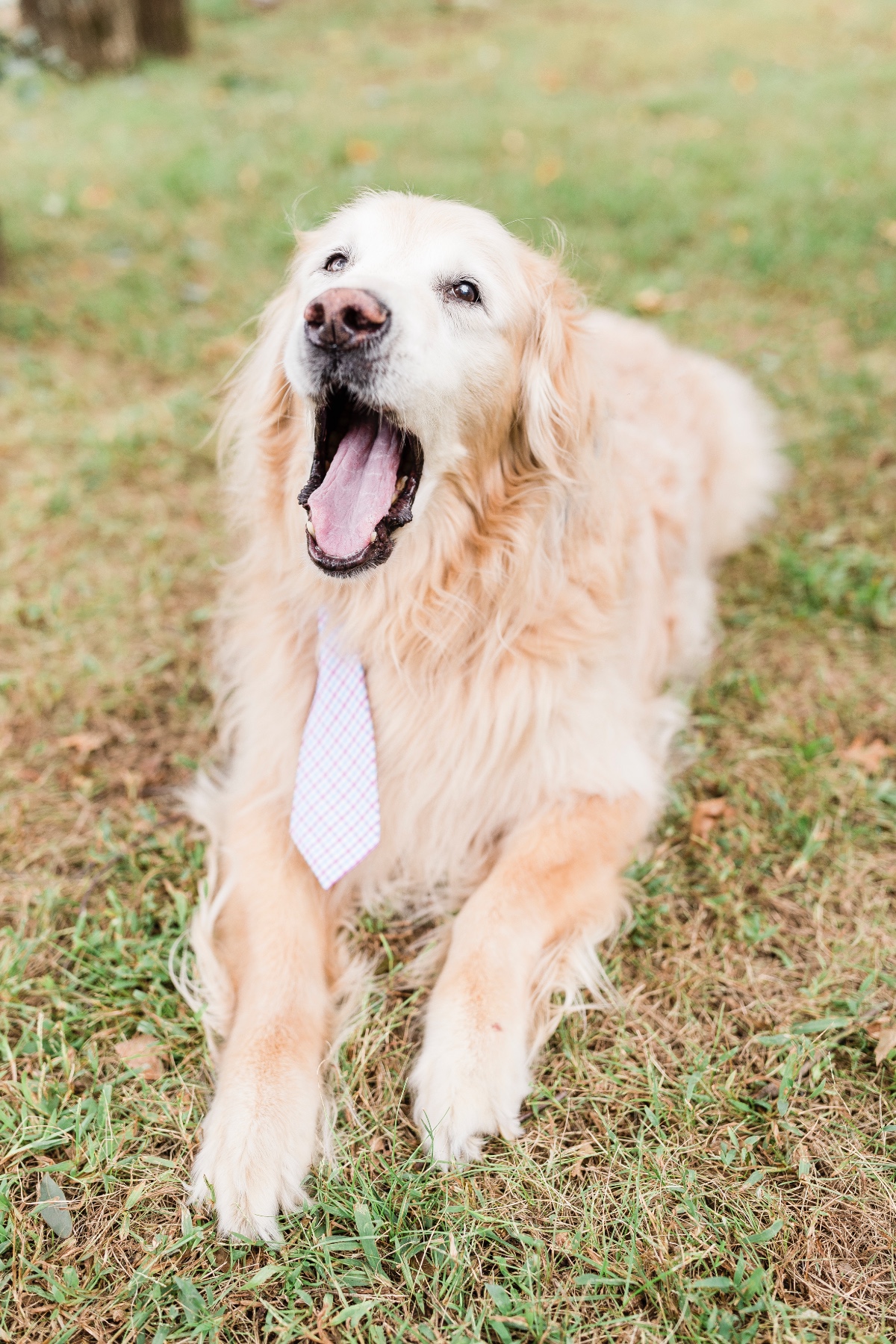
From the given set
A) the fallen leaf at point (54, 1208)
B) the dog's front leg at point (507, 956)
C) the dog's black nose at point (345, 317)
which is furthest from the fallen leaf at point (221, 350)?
the fallen leaf at point (54, 1208)

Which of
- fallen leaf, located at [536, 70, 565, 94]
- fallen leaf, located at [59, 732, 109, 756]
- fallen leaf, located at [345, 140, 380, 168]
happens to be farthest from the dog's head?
fallen leaf, located at [536, 70, 565, 94]

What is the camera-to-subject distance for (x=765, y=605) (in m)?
3.64

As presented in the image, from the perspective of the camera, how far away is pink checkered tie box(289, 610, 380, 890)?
249 centimetres

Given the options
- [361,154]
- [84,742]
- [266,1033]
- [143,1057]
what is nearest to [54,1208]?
[143,1057]

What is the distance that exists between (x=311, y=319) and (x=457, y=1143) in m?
1.76

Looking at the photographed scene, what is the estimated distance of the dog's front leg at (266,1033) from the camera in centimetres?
187

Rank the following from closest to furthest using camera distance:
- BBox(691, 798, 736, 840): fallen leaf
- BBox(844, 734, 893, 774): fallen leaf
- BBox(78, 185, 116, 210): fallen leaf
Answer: BBox(691, 798, 736, 840): fallen leaf
BBox(844, 734, 893, 774): fallen leaf
BBox(78, 185, 116, 210): fallen leaf

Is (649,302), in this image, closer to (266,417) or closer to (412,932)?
(266,417)

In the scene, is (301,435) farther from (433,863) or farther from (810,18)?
(810,18)

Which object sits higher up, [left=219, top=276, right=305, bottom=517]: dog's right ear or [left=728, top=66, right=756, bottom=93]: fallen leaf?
[left=728, top=66, right=756, bottom=93]: fallen leaf

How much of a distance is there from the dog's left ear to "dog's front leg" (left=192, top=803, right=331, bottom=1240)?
124cm

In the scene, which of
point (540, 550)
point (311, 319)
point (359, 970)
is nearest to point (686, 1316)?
point (359, 970)

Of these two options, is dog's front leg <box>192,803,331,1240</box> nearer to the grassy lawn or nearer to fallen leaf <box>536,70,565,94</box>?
the grassy lawn

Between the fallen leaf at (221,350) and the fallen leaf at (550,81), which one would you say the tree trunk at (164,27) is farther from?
the fallen leaf at (221,350)
